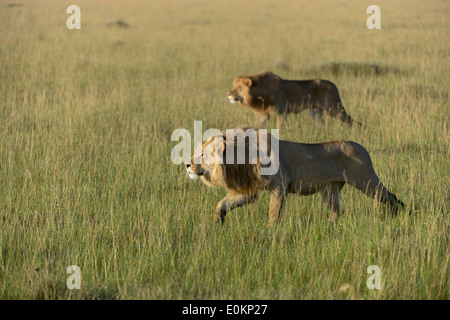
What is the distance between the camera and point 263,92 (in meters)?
9.38

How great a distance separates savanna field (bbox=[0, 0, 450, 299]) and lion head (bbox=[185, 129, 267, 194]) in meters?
0.30

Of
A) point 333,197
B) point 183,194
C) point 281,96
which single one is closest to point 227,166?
point 183,194

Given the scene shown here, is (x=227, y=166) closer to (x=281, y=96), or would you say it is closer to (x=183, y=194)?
(x=183, y=194)

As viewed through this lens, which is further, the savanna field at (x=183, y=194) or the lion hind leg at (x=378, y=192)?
the lion hind leg at (x=378, y=192)

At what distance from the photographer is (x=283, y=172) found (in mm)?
5098

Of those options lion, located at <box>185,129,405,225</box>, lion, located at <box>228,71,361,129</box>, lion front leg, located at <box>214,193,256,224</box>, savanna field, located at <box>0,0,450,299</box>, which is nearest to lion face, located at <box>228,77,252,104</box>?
lion, located at <box>228,71,361,129</box>

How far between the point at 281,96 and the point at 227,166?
4577mm

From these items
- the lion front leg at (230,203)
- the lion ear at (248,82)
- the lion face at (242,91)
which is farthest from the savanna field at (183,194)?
the lion ear at (248,82)

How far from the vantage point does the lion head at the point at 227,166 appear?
4980mm

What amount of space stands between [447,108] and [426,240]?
18.1 feet

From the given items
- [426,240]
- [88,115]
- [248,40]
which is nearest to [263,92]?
[88,115]

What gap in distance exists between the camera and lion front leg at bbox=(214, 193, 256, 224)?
512 cm

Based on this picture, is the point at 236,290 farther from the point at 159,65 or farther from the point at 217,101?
the point at 159,65

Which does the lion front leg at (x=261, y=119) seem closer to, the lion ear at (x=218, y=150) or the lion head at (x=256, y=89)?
the lion head at (x=256, y=89)
